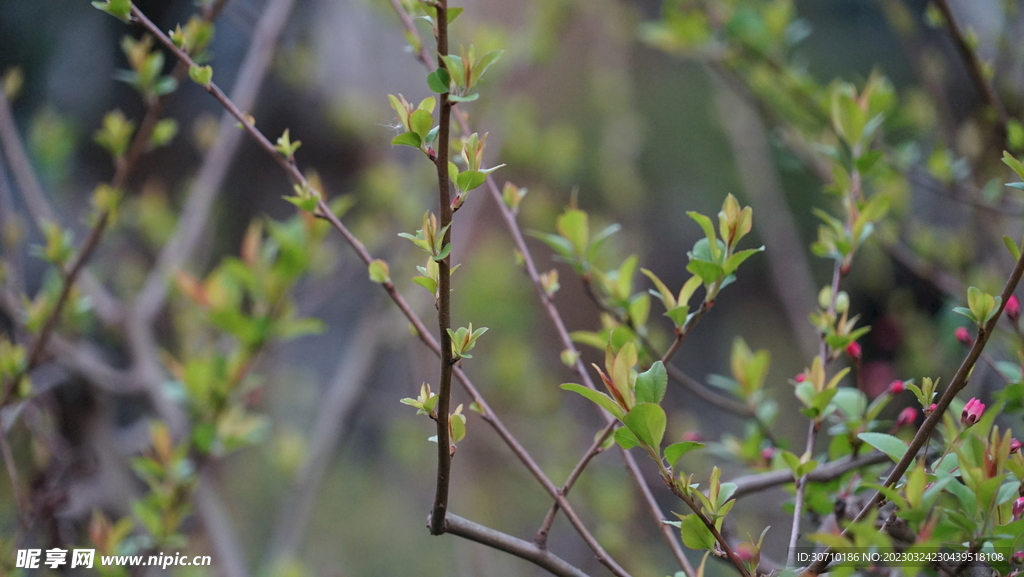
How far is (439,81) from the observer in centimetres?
A: 32

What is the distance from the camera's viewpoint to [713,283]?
1.41 ft

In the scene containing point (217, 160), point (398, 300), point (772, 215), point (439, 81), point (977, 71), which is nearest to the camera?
point (439, 81)

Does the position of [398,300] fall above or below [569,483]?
above

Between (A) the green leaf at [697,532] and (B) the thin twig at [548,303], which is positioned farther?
(B) the thin twig at [548,303]

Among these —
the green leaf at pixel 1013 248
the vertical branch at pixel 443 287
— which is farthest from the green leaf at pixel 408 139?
the green leaf at pixel 1013 248

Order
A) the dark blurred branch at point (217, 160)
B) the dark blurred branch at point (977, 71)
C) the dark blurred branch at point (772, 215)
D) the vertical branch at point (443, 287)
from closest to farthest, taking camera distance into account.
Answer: the vertical branch at point (443, 287)
the dark blurred branch at point (977, 71)
the dark blurred branch at point (217, 160)
the dark blurred branch at point (772, 215)

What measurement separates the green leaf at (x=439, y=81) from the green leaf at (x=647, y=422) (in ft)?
0.62

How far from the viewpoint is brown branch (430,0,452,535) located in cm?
31

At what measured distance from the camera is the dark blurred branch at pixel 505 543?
15.4 inches

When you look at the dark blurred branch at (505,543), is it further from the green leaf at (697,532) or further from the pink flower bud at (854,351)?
the pink flower bud at (854,351)

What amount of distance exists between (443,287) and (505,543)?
0.57ft

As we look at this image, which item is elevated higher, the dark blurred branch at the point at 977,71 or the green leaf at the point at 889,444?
the dark blurred branch at the point at 977,71

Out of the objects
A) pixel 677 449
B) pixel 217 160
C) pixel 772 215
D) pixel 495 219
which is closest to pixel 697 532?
pixel 677 449

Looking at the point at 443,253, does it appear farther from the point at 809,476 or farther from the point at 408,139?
the point at 809,476
